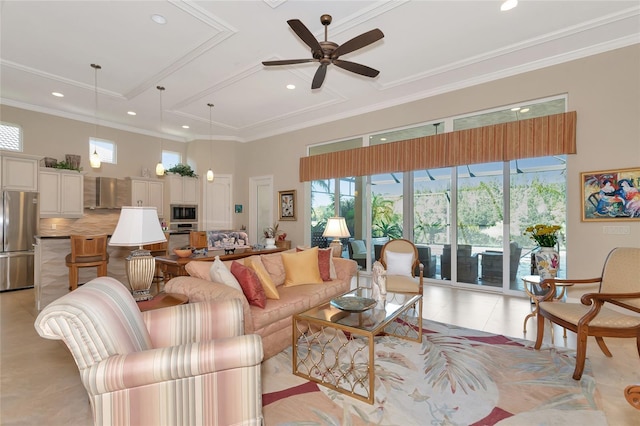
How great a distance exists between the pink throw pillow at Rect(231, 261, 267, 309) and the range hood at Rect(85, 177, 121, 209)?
5.47 m

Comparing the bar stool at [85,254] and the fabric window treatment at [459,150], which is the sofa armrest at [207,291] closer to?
the bar stool at [85,254]

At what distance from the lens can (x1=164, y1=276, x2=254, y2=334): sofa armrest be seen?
2.29 m

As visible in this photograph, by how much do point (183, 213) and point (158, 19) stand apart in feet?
16.5

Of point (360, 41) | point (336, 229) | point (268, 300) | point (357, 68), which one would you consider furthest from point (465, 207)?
point (268, 300)

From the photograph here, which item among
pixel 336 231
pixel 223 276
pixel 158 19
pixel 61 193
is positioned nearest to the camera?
pixel 223 276

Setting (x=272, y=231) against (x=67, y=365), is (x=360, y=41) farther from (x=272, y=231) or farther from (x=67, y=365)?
(x=272, y=231)

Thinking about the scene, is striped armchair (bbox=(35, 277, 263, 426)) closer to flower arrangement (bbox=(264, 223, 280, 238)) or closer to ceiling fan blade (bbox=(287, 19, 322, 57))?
ceiling fan blade (bbox=(287, 19, 322, 57))

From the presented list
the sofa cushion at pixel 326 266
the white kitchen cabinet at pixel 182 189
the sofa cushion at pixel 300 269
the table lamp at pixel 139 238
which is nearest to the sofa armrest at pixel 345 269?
the sofa cushion at pixel 326 266

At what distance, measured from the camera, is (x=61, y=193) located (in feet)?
18.8

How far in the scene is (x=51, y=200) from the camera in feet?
18.3

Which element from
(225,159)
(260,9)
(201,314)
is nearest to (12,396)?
(201,314)

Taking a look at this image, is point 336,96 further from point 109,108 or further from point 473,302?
point 109,108

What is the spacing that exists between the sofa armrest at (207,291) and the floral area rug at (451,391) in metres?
0.53

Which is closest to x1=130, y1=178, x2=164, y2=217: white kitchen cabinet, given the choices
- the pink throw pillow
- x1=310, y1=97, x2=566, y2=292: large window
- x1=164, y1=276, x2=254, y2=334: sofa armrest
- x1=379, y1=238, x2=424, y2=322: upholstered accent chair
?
x1=310, y1=97, x2=566, y2=292: large window
